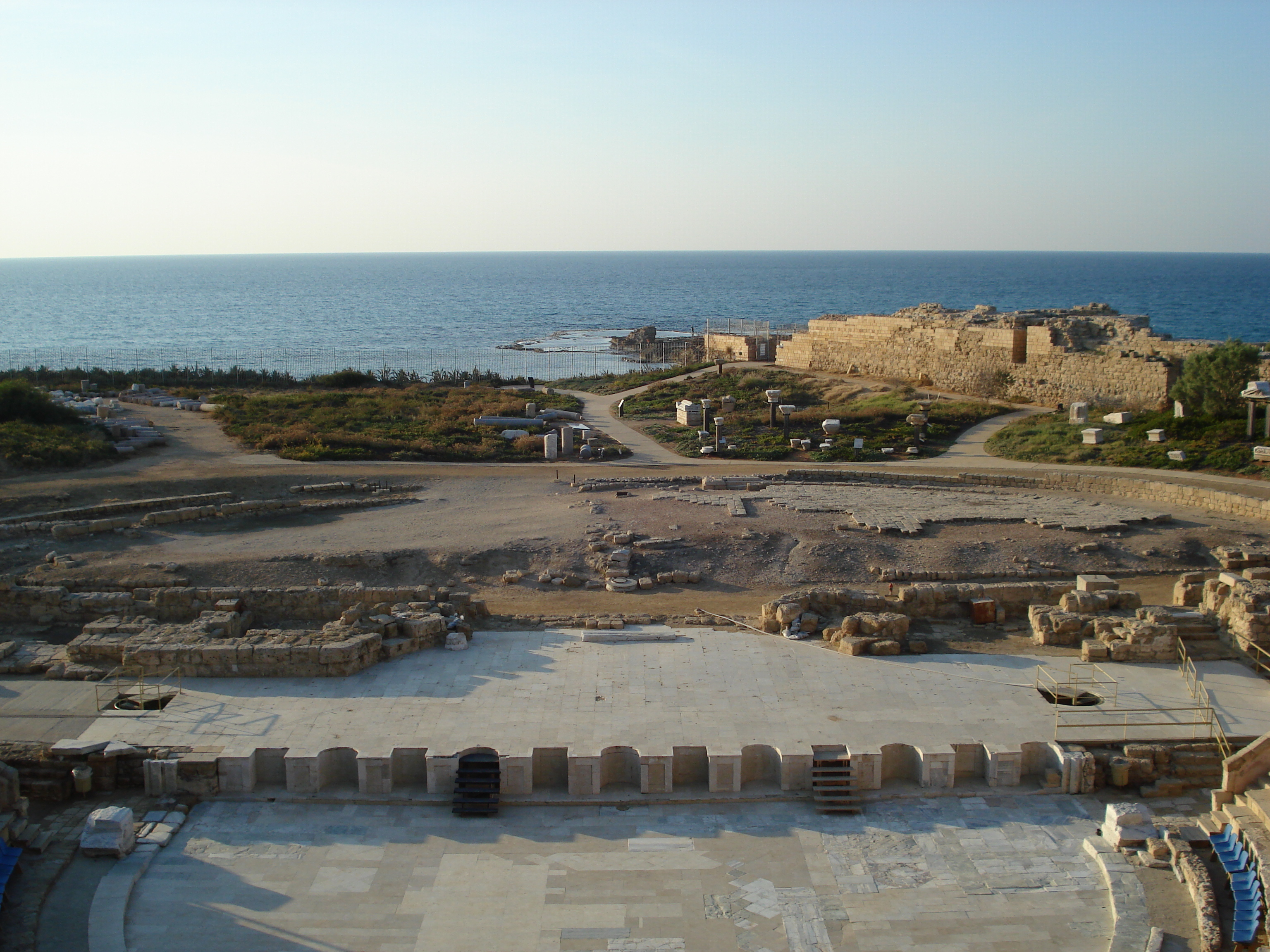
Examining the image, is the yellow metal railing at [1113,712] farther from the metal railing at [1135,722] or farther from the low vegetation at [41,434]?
the low vegetation at [41,434]

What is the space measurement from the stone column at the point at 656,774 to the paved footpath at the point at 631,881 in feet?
1.11

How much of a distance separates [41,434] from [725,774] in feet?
102

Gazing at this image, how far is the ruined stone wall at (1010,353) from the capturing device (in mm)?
39500

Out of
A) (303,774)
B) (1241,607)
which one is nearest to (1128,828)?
(1241,607)

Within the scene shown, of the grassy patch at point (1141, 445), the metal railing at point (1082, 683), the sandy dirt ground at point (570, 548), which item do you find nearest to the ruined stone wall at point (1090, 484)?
the sandy dirt ground at point (570, 548)

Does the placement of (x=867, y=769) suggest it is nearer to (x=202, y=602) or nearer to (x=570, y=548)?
(x=570, y=548)

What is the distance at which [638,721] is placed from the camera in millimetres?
15422

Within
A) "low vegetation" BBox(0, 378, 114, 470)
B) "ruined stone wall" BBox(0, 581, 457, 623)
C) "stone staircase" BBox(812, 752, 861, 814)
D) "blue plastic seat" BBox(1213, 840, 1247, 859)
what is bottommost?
"blue plastic seat" BBox(1213, 840, 1247, 859)

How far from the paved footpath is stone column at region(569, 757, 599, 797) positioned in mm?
326

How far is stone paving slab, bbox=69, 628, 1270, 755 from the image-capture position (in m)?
14.9

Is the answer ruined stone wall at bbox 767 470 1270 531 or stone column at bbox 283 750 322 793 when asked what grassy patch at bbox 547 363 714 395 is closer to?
ruined stone wall at bbox 767 470 1270 531

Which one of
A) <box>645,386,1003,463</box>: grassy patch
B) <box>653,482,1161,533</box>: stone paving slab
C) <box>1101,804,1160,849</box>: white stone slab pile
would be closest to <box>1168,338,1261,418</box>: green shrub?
<box>645,386,1003,463</box>: grassy patch

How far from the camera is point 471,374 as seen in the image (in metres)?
62.0

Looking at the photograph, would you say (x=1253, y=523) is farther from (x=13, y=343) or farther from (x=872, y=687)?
(x=13, y=343)
